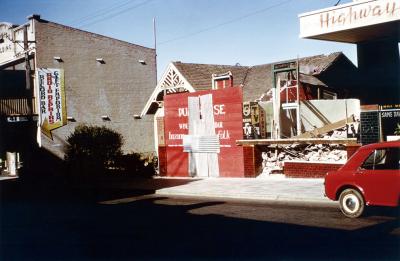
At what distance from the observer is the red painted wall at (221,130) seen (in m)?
20.3

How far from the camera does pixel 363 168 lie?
988cm

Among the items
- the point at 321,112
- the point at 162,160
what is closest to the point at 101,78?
the point at 162,160

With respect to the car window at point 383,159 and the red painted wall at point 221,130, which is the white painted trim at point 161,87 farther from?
the car window at point 383,159

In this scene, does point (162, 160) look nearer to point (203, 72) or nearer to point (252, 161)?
point (252, 161)

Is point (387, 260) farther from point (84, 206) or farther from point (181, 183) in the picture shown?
point (181, 183)

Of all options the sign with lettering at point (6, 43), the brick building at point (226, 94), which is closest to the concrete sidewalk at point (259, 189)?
the brick building at point (226, 94)

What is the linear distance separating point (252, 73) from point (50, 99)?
14.4 m

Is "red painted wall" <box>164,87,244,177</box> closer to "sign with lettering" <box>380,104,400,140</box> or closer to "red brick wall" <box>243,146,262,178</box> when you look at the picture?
"red brick wall" <box>243,146,262,178</box>

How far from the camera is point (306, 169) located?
17797mm

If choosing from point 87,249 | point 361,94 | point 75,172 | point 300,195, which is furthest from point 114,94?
point 87,249

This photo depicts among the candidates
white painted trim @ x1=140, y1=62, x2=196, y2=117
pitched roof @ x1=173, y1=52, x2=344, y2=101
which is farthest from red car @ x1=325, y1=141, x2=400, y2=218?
white painted trim @ x1=140, y1=62, x2=196, y2=117

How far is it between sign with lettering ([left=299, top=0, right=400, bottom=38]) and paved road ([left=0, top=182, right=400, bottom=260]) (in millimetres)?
8317

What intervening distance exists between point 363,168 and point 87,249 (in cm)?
602

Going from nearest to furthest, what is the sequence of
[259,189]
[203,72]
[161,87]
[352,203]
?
[352,203] < [259,189] < [161,87] < [203,72]
